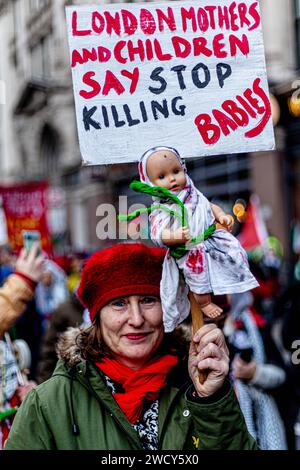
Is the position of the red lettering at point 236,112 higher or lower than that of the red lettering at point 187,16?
lower

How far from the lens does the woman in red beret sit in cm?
180

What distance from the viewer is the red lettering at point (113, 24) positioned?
1.96 metres

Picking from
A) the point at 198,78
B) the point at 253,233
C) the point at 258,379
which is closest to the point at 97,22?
the point at 198,78

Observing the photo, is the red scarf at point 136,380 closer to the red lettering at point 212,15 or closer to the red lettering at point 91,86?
the red lettering at point 91,86

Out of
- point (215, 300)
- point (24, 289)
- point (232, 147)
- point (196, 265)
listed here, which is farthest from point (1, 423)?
point (232, 147)

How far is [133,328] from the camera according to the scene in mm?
2070

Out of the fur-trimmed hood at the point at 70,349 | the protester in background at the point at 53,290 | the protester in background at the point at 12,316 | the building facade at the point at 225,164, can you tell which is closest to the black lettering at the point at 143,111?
the fur-trimmed hood at the point at 70,349

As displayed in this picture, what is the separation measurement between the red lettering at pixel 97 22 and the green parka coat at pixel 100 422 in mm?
1102

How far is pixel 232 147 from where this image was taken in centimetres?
197

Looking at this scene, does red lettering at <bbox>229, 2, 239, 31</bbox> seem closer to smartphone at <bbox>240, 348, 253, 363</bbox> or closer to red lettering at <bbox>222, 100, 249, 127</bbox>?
red lettering at <bbox>222, 100, 249, 127</bbox>

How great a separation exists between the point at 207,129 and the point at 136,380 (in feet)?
2.76

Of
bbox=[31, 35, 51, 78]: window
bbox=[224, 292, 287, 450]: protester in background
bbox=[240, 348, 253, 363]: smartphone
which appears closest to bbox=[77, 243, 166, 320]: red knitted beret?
bbox=[240, 348, 253, 363]: smartphone

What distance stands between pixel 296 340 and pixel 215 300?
154cm

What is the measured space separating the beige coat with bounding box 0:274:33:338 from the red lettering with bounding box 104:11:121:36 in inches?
42.5
